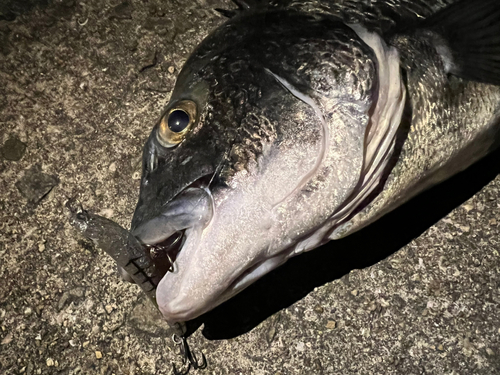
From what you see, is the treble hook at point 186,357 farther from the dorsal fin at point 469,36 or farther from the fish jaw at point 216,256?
the dorsal fin at point 469,36

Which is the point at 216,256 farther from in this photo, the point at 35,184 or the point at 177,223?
the point at 35,184

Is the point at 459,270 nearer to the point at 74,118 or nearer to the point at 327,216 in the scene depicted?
the point at 327,216

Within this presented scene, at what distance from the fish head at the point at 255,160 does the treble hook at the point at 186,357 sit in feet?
2.14

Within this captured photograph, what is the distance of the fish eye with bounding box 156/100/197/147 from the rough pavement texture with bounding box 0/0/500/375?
0.84m

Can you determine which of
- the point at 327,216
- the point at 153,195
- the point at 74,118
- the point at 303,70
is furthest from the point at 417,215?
the point at 74,118

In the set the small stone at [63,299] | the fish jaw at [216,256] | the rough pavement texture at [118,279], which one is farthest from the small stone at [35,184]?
the fish jaw at [216,256]

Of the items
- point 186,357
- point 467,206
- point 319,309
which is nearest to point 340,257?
point 319,309

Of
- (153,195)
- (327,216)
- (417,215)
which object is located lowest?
(417,215)

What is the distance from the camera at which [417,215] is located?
2332 millimetres

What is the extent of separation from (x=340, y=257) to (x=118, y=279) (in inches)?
46.7

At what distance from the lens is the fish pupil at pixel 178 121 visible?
1615 mm

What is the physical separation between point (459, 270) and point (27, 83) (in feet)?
8.78

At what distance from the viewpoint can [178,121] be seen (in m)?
1.62

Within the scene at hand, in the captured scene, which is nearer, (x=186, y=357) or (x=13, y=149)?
(x=186, y=357)
